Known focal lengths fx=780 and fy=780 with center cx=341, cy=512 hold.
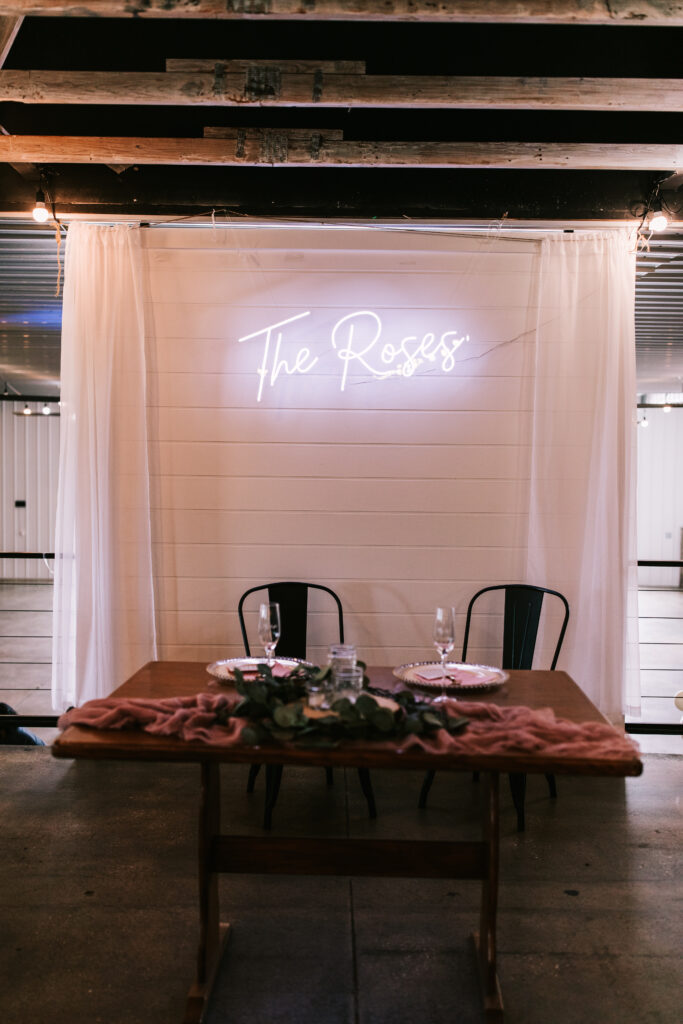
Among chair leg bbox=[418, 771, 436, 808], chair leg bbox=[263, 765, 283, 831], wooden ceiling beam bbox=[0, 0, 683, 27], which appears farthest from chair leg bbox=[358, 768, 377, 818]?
wooden ceiling beam bbox=[0, 0, 683, 27]

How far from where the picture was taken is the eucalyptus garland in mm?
1978

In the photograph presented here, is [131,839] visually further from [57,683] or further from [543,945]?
[543,945]

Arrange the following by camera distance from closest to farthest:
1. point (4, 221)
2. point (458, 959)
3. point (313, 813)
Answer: point (458, 959), point (313, 813), point (4, 221)

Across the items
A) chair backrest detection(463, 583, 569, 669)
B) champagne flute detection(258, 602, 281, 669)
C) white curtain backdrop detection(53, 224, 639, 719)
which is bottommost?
chair backrest detection(463, 583, 569, 669)

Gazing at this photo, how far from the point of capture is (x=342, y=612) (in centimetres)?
429

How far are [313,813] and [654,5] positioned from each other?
3.30 m

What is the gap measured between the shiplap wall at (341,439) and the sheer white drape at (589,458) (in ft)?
0.41

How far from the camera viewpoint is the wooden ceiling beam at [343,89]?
301 centimetres

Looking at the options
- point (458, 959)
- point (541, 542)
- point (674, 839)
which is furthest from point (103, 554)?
point (674, 839)

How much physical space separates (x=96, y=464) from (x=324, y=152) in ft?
6.52

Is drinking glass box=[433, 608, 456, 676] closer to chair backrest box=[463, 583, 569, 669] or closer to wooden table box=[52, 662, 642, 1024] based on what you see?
wooden table box=[52, 662, 642, 1024]

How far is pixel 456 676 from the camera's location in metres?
2.58

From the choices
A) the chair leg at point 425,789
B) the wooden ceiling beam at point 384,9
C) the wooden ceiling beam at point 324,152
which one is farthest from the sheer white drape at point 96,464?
the wooden ceiling beam at point 384,9

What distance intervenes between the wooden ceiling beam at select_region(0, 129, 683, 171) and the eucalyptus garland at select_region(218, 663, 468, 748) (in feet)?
8.04
